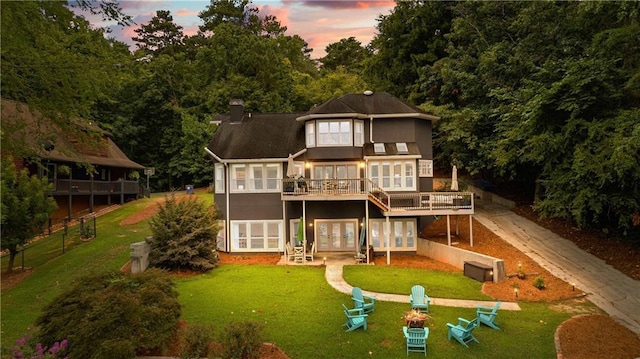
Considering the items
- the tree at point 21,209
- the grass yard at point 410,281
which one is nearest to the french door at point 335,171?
the grass yard at point 410,281

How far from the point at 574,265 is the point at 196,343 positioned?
17135mm

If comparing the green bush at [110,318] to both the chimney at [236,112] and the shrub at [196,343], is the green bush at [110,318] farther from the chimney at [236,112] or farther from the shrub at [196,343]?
the chimney at [236,112]

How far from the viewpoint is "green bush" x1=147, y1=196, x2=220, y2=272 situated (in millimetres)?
18094

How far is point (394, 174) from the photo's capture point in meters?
22.8

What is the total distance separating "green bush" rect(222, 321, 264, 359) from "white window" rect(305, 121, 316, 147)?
14.2 m

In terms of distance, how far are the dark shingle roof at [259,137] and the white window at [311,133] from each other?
2.96 feet

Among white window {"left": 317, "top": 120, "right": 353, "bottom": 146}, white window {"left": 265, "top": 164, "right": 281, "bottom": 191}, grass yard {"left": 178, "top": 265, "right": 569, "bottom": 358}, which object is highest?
white window {"left": 317, "top": 120, "right": 353, "bottom": 146}

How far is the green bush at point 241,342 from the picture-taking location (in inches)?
366

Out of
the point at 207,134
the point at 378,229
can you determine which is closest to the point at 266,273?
the point at 378,229

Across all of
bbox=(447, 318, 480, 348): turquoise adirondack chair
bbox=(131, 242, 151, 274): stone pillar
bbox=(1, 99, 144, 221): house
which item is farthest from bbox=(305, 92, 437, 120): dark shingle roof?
bbox=(447, 318, 480, 348): turquoise adirondack chair

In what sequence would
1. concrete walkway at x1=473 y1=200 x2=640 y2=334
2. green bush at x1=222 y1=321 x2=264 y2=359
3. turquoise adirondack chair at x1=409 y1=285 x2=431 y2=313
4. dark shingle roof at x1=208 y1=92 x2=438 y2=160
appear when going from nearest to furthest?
green bush at x1=222 y1=321 x2=264 y2=359
turquoise adirondack chair at x1=409 y1=285 x2=431 y2=313
concrete walkway at x1=473 y1=200 x2=640 y2=334
dark shingle roof at x1=208 y1=92 x2=438 y2=160

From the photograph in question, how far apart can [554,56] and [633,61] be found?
169 inches

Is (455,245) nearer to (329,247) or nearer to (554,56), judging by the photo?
(329,247)

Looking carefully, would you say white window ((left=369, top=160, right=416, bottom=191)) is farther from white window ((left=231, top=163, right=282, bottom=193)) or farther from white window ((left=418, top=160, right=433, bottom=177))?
white window ((left=231, top=163, right=282, bottom=193))
